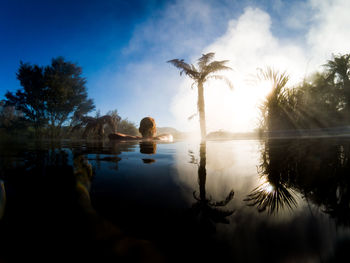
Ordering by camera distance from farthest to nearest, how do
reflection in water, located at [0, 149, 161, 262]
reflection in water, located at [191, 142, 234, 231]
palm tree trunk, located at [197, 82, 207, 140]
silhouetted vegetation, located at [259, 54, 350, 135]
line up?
palm tree trunk, located at [197, 82, 207, 140] < silhouetted vegetation, located at [259, 54, 350, 135] < reflection in water, located at [191, 142, 234, 231] < reflection in water, located at [0, 149, 161, 262]

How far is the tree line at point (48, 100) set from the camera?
1477 cm

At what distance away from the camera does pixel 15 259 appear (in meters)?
0.42

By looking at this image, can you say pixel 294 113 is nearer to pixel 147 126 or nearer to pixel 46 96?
pixel 147 126

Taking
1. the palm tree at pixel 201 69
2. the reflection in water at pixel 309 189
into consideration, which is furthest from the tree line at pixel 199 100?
the reflection in water at pixel 309 189

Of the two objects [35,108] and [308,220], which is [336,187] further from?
[35,108]

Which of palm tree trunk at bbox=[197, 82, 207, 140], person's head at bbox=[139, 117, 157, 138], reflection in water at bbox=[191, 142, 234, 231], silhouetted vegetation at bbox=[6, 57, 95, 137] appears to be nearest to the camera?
reflection in water at bbox=[191, 142, 234, 231]

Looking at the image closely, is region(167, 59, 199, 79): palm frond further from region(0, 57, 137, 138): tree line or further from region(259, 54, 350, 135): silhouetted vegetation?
region(0, 57, 137, 138): tree line

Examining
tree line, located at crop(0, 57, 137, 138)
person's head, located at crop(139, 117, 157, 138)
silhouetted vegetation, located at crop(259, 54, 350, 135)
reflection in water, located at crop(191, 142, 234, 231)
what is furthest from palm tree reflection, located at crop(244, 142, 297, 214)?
tree line, located at crop(0, 57, 137, 138)

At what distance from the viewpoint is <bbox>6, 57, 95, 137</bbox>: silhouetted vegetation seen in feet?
48.3

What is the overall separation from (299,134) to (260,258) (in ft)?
19.3

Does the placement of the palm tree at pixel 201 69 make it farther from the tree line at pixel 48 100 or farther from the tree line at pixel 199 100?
the tree line at pixel 48 100

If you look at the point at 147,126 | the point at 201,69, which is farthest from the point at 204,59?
the point at 147,126

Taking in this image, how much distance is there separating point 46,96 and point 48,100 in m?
0.45

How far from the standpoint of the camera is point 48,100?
597 inches
